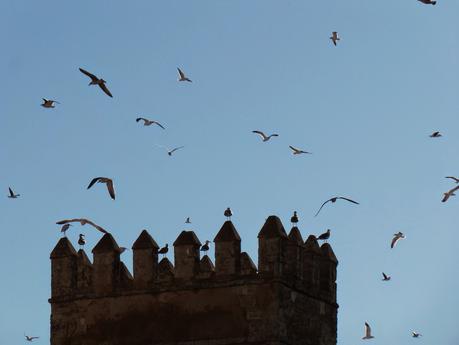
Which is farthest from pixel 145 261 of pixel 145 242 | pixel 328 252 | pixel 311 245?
pixel 328 252

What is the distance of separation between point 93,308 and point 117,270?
1481 millimetres

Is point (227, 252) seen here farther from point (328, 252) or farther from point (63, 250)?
point (63, 250)

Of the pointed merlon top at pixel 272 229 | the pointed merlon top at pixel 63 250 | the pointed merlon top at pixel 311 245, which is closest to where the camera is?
the pointed merlon top at pixel 272 229

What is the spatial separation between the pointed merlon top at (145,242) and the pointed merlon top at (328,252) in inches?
230

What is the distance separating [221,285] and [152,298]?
2609 mm

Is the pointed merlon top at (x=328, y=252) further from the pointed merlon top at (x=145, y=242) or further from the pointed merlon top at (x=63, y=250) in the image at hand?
the pointed merlon top at (x=63, y=250)

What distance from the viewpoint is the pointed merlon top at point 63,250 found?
5748 inches

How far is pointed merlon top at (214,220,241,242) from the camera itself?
143 meters

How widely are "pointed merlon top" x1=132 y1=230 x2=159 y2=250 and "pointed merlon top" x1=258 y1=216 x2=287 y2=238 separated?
3707mm

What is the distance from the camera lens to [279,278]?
142m

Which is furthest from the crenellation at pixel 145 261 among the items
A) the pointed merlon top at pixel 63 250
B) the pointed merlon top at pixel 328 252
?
the pointed merlon top at pixel 328 252

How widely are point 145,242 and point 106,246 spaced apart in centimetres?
164

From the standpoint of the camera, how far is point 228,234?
5635 inches

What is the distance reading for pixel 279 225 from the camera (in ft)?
470
